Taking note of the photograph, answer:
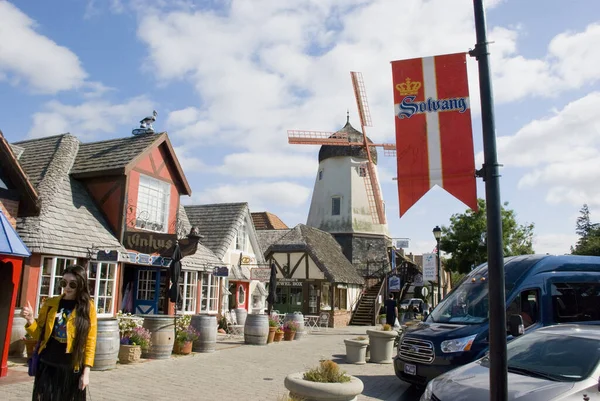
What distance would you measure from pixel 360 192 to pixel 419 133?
110 feet

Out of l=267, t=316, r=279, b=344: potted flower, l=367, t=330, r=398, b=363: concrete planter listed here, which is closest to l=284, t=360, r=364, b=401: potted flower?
l=367, t=330, r=398, b=363: concrete planter

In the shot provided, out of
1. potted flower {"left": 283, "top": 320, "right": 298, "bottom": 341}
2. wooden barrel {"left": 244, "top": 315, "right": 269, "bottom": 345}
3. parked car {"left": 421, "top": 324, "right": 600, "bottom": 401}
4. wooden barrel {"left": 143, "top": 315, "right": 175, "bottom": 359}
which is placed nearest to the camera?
parked car {"left": 421, "top": 324, "right": 600, "bottom": 401}

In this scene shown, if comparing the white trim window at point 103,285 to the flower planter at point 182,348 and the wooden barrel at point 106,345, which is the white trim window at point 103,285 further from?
the wooden barrel at point 106,345

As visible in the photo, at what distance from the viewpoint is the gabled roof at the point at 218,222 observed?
2092 cm

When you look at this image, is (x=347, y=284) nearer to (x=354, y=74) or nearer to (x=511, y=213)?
(x=511, y=213)

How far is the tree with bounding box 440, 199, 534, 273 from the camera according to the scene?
109 ft

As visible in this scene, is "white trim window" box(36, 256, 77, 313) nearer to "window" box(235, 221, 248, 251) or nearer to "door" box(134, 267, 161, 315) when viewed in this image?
"door" box(134, 267, 161, 315)

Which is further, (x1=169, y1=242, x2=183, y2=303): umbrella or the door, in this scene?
the door

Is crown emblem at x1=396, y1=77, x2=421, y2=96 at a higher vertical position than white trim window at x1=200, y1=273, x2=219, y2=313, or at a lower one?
higher

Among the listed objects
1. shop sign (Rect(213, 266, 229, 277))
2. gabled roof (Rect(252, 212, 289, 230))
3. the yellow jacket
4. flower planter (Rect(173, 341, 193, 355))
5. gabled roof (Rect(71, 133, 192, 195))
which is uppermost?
gabled roof (Rect(252, 212, 289, 230))

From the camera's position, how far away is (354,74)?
133ft

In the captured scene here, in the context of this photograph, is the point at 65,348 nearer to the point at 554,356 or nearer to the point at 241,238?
the point at 554,356

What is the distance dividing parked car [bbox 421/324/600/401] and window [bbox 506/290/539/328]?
2.44 meters

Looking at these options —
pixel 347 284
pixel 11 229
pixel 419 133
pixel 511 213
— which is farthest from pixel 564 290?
pixel 511 213
